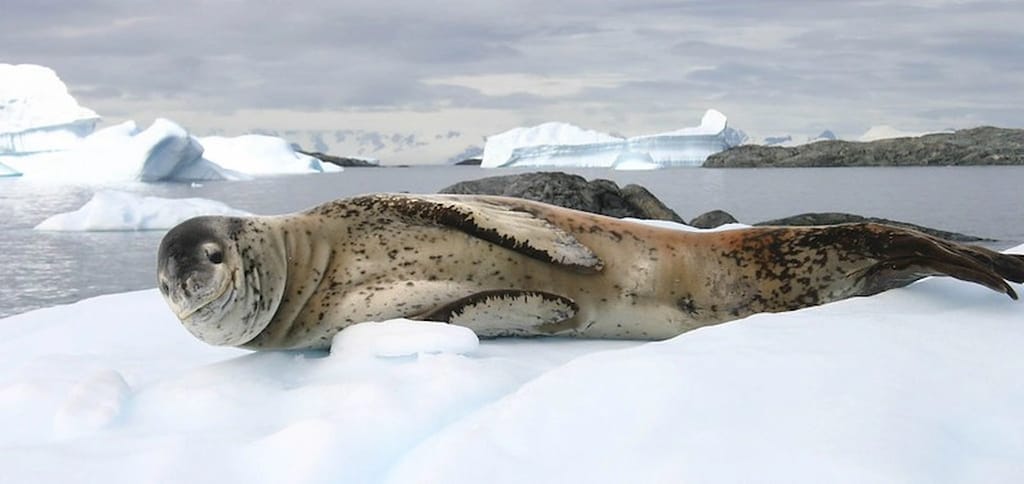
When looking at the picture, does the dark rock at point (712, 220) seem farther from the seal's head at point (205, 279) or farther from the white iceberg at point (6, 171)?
the white iceberg at point (6, 171)

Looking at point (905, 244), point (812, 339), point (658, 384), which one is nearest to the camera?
point (658, 384)

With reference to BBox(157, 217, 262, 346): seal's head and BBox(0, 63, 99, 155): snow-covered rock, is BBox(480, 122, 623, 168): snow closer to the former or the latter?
BBox(0, 63, 99, 155): snow-covered rock

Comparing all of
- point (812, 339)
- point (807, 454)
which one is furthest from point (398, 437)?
point (812, 339)

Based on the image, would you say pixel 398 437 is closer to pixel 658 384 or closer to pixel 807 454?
pixel 658 384

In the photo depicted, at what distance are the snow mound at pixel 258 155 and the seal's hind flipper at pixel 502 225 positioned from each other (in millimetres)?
39164

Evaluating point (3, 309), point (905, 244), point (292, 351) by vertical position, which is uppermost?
point (905, 244)

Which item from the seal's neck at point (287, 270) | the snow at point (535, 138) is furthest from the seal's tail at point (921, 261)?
the snow at point (535, 138)

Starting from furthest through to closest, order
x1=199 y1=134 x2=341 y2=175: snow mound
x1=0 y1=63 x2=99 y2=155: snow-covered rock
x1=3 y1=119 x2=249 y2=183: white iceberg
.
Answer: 1. x1=199 y1=134 x2=341 y2=175: snow mound
2. x1=0 y1=63 x2=99 y2=155: snow-covered rock
3. x1=3 y1=119 x2=249 y2=183: white iceberg

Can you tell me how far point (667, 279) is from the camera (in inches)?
122

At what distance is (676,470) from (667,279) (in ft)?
5.53

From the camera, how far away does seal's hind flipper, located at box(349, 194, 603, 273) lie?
301cm

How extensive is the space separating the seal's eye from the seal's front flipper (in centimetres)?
62

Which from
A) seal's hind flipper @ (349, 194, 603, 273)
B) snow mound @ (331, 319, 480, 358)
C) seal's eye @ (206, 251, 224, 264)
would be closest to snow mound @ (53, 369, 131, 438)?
seal's eye @ (206, 251, 224, 264)

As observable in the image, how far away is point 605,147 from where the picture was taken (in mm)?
39906
